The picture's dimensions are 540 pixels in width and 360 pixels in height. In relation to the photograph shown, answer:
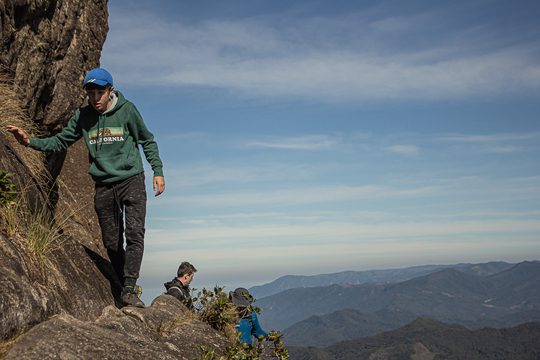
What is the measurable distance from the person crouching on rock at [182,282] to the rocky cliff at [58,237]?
3.63ft

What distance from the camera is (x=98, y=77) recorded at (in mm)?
8258

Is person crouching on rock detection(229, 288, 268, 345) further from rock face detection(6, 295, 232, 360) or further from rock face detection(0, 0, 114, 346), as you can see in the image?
rock face detection(0, 0, 114, 346)

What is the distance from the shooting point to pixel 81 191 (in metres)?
12.8

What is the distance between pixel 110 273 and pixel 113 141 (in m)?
2.59

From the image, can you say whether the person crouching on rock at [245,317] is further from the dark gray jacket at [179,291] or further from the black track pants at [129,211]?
the black track pants at [129,211]

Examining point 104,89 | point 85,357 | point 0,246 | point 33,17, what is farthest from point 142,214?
point 33,17

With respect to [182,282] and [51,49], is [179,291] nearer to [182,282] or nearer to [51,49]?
[182,282]

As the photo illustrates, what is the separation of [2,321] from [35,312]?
55 centimetres

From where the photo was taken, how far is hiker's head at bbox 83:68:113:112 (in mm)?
8258

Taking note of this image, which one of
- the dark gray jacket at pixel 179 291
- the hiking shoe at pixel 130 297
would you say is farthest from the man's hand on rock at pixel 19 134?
the dark gray jacket at pixel 179 291

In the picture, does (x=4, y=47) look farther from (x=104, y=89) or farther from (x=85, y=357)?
(x=85, y=357)

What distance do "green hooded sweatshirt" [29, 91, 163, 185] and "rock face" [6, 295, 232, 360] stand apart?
2.29m

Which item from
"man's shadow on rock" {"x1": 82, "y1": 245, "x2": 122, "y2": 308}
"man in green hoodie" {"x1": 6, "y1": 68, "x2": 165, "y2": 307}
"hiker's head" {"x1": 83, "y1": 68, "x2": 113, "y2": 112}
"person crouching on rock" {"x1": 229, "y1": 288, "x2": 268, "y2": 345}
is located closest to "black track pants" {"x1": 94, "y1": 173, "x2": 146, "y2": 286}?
"man in green hoodie" {"x1": 6, "y1": 68, "x2": 165, "y2": 307}

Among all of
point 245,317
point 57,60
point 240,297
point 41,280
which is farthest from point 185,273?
point 57,60
